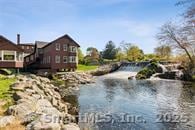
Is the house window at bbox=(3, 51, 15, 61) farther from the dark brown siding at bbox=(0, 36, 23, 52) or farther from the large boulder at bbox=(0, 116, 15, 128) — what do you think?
the large boulder at bbox=(0, 116, 15, 128)

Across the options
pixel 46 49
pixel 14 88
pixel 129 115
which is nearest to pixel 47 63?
pixel 46 49

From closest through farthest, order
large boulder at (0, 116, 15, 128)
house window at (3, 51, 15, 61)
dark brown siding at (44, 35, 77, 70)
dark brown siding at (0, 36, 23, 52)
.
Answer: large boulder at (0, 116, 15, 128)
dark brown siding at (0, 36, 23, 52)
house window at (3, 51, 15, 61)
dark brown siding at (44, 35, 77, 70)

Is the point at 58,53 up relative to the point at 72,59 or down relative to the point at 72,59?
up

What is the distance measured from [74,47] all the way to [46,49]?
548 cm

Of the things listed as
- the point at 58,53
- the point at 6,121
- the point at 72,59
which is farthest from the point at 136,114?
the point at 72,59

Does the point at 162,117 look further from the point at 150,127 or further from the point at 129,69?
the point at 129,69

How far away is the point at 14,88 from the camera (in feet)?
61.7

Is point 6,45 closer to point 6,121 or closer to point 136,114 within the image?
point 136,114

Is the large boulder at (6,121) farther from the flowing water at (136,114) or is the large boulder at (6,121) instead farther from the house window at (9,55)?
the house window at (9,55)
